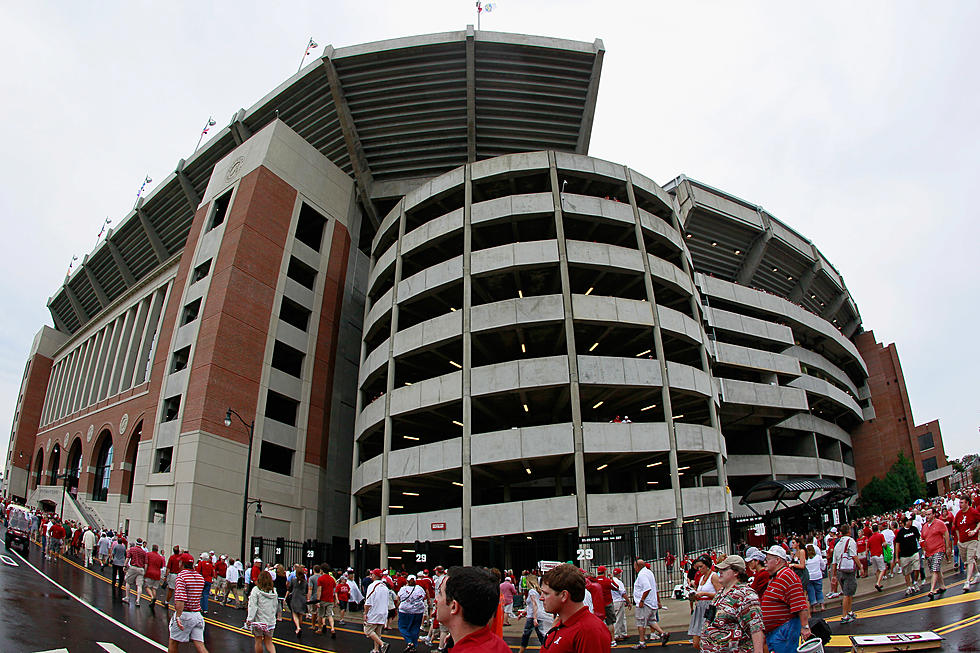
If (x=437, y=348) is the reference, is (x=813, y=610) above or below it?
below

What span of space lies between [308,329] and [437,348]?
10.8 metres

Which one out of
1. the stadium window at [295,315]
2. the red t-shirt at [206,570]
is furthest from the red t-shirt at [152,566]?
the stadium window at [295,315]

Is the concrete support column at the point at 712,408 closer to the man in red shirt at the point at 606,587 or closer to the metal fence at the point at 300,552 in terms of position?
the man in red shirt at the point at 606,587

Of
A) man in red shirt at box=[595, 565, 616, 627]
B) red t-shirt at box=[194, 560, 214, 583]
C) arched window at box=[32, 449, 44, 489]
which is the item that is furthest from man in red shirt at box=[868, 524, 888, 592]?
arched window at box=[32, 449, 44, 489]

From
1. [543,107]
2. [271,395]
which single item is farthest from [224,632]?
[543,107]

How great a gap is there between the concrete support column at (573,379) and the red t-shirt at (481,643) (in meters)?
23.6

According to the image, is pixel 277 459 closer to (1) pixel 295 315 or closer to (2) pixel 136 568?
(1) pixel 295 315

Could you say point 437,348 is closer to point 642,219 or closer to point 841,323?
point 642,219

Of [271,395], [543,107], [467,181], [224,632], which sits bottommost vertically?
[224,632]

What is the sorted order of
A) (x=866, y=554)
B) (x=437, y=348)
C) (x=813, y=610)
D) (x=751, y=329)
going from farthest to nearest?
(x=751, y=329) → (x=437, y=348) → (x=866, y=554) → (x=813, y=610)

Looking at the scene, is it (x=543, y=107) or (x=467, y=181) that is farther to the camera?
(x=543, y=107)

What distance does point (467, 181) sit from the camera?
1352 inches

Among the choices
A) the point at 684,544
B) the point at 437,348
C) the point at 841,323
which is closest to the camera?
the point at 684,544

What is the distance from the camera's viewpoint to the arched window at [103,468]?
46688 millimetres
